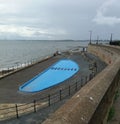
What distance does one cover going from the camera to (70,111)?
3088 millimetres

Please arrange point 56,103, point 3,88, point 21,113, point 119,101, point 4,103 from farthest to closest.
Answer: point 3,88 < point 4,103 < point 56,103 < point 21,113 < point 119,101

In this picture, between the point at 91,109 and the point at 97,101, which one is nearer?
the point at 91,109

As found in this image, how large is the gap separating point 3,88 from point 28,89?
7.78 ft

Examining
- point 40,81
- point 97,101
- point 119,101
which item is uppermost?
point 97,101

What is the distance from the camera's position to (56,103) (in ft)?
Result: 50.9

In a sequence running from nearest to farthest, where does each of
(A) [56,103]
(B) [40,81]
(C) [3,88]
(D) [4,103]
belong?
(A) [56,103] < (D) [4,103] < (C) [3,88] < (B) [40,81]

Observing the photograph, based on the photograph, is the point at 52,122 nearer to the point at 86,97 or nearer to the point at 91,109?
the point at 91,109

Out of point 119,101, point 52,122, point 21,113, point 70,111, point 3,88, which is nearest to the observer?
point 52,122

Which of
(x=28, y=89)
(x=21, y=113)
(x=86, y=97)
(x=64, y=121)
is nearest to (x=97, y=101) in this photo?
(x=86, y=97)

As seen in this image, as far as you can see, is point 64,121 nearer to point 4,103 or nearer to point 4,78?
point 4,103

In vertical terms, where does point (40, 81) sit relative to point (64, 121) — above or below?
below

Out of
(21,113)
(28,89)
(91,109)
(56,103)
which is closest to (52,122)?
(91,109)

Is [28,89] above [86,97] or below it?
below

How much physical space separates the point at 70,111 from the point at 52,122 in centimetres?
46
